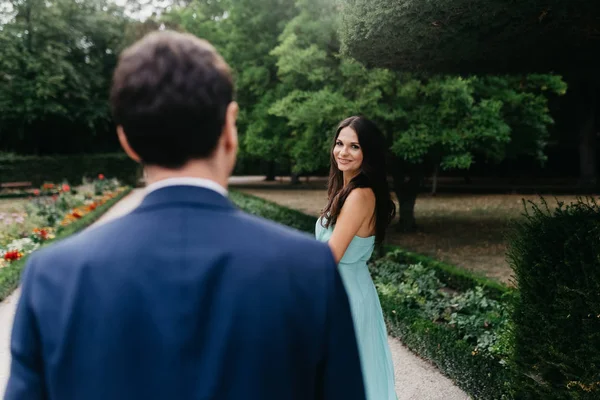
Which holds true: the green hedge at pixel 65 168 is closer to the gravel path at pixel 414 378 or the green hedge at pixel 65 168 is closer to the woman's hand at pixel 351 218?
the gravel path at pixel 414 378

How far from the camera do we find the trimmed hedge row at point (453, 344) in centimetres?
407

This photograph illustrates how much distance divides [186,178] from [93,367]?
40cm

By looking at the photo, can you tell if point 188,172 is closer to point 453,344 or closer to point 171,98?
point 171,98

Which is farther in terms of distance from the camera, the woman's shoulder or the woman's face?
the woman's face

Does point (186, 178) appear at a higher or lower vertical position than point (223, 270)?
higher

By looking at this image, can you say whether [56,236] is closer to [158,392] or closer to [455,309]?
[455,309]

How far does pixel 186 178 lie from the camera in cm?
116

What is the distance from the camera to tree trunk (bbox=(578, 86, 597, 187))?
965 inches

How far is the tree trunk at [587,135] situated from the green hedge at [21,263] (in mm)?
18945

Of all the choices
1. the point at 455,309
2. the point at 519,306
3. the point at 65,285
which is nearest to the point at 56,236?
the point at 455,309

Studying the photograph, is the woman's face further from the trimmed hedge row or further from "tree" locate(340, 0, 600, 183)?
"tree" locate(340, 0, 600, 183)

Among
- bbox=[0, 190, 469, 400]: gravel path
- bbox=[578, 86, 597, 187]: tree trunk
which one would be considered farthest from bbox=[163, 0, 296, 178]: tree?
bbox=[0, 190, 469, 400]: gravel path

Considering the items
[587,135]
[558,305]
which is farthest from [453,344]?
[587,135]

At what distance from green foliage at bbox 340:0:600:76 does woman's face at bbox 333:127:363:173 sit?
2086mm
